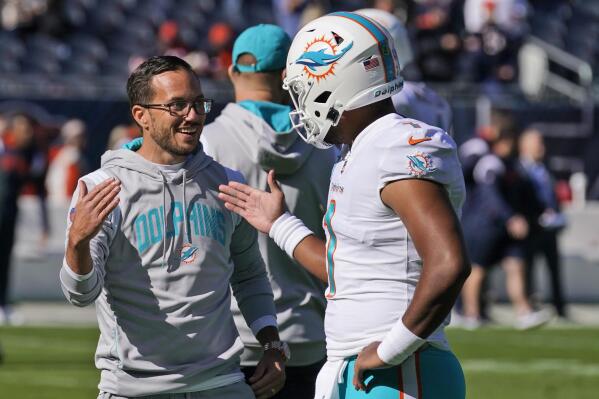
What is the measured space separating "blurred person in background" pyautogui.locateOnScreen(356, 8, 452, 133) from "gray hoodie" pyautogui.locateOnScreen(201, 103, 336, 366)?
69 centimetres

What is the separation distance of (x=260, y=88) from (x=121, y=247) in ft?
4.61

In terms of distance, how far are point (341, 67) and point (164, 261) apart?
3.19ft

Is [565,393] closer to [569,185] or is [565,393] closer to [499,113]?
[499,113]

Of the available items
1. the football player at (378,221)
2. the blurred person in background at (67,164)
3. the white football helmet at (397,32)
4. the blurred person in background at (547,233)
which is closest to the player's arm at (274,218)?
the football player at (378,221)

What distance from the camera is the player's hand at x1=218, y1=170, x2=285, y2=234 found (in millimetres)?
4832

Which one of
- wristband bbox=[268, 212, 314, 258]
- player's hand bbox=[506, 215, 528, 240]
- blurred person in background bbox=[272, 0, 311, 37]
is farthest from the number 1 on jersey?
blurred person in background bbox=[272, 0, 311, 37]

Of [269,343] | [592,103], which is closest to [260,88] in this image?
[269,343]

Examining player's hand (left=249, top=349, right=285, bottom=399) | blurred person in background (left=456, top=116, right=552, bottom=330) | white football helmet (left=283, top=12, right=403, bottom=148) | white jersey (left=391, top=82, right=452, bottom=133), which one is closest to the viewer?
white football helmet (left=283, top=12, right=403, bottom=148)

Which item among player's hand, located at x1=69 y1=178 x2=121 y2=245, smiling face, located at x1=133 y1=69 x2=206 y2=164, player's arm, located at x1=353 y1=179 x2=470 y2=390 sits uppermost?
smiling face, located at x1=133 y1=69 x2=206 y2=164

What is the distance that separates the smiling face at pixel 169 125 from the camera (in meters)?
4.90

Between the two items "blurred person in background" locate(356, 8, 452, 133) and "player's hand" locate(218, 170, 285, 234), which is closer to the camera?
"player's hand" locate(218, 170, 285, 234)

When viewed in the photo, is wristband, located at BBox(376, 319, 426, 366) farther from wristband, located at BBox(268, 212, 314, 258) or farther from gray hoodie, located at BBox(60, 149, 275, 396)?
gray hoodie, located at BBox(60, 149, 275, 396)

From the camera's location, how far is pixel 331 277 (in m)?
4.41

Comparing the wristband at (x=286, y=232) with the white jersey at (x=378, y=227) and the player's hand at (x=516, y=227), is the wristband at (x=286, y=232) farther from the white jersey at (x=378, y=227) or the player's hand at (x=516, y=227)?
the player's hand at (x=516, y=227)
